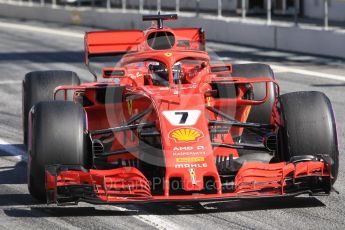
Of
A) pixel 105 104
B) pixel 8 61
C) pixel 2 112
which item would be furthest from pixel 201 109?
pixel 8 61

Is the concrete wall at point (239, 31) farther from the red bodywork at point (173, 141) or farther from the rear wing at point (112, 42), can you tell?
the red bodywork at point (173, 141)

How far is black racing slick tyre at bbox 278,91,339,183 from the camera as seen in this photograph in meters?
9.71

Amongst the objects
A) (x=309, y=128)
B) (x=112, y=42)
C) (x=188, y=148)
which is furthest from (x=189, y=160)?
(x=112, y=42)

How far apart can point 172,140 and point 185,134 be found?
141 mm

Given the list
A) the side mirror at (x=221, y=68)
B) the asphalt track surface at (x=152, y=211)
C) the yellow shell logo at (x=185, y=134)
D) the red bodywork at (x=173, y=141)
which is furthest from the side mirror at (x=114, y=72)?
the yellow shell logo at (x=185, y=134)

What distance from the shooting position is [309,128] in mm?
9742

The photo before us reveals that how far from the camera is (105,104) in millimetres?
11227

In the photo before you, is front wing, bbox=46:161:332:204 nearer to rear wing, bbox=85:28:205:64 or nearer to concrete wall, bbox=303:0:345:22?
rear wing, bbox=85:28:205:64

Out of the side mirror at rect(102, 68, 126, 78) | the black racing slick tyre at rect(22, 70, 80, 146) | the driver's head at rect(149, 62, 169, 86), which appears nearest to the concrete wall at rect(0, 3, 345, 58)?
the black racing slick tyre at rect(22, 70, 80, 146)

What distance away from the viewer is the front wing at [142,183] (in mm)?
9180

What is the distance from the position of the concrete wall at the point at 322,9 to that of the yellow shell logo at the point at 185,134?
21.9 metres

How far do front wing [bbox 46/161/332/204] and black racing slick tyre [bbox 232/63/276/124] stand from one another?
3.00 metres

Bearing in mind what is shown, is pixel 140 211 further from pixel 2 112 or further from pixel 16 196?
pixel 2 112

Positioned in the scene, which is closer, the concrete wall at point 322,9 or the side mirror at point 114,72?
the side mirror at point 114,72
